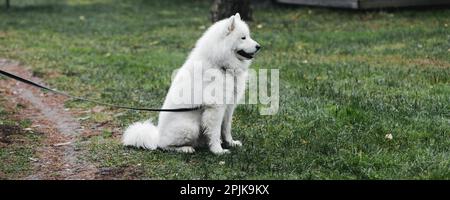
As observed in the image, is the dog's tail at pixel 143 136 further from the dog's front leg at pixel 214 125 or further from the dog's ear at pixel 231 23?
the dog's ear at pixel 231 23

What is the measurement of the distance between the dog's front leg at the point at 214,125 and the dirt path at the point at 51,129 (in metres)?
1.21

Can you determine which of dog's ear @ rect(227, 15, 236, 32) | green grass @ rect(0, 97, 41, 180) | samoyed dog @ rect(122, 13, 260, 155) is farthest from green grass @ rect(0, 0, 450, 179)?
dog's ear @ rect(227, 15, 236, 32)

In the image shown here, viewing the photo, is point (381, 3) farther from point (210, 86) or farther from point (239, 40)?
point (210, 86)

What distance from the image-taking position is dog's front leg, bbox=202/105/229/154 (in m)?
6.48

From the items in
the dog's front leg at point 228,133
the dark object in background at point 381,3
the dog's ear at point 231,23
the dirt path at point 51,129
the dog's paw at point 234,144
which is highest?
the dog's ear at point 231,23

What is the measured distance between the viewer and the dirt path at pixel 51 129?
645cm

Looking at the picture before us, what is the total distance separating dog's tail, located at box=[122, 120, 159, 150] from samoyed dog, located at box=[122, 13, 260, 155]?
5.0 inches

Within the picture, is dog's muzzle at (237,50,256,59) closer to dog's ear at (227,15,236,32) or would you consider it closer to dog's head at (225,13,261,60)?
dog's head at (225,13,261,60)

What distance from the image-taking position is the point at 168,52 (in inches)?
538

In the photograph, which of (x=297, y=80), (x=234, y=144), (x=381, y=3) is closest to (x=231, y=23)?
(x=234, y=144)

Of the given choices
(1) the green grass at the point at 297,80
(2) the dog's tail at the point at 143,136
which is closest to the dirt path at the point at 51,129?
(1) the green grass at the point at 297,80

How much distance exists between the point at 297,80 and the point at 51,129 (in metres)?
4.02

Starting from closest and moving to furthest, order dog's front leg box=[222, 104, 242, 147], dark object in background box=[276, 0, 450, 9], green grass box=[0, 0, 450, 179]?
green grass box=[0, 0, 450, 179] < dog's front leg box=[222, 104, 242, 147] < dark object in background box=[276, 0, 450, 9]
